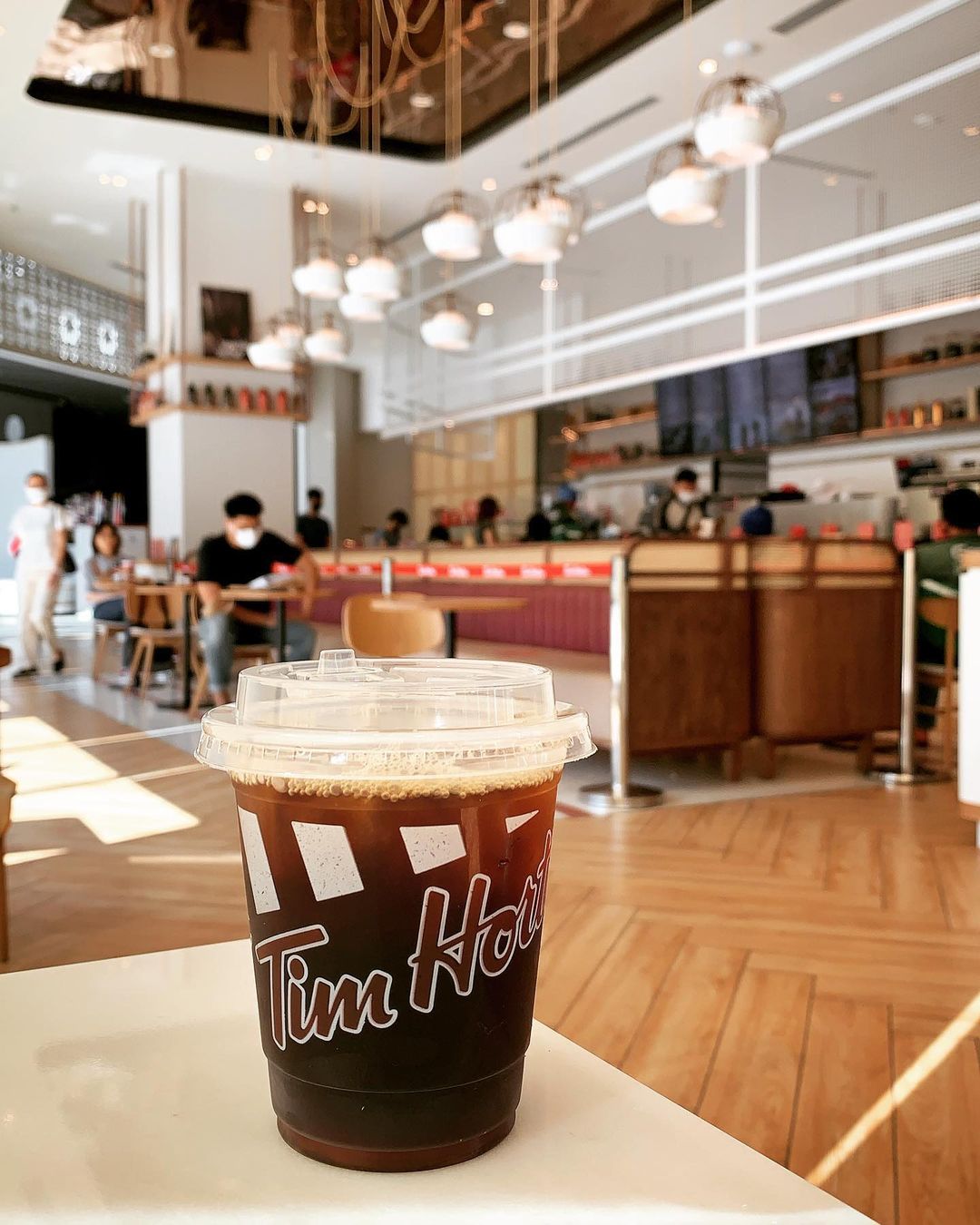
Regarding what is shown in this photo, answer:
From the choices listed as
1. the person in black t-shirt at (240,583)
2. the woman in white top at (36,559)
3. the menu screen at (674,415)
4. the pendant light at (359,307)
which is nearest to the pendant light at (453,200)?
the pendant light at (359,307)

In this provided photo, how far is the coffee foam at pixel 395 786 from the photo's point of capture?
1.46 feet

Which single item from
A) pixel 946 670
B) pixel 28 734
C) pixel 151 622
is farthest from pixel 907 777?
pixel 151 622

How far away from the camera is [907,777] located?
4664 mm

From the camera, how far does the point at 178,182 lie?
10062 mm

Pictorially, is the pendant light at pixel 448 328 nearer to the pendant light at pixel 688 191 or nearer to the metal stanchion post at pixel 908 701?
the pendant light at pixel 688 191

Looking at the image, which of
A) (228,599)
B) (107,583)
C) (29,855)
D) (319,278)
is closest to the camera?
(29,855)

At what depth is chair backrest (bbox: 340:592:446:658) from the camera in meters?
3.96

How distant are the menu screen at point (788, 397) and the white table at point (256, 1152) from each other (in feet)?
27.5

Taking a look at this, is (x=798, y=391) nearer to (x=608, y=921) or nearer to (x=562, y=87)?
(x=562, y=87)

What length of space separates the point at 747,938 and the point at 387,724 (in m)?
2.34

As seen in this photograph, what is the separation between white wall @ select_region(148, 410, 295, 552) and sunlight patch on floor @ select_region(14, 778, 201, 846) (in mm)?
5799

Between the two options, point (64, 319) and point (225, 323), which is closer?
point (225, 323)

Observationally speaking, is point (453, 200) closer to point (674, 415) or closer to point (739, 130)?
point (739, 130)

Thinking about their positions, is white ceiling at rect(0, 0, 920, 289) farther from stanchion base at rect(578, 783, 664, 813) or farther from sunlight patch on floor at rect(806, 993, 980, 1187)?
sunlight patch on floor at rect(806, 993, 980, 1187)
